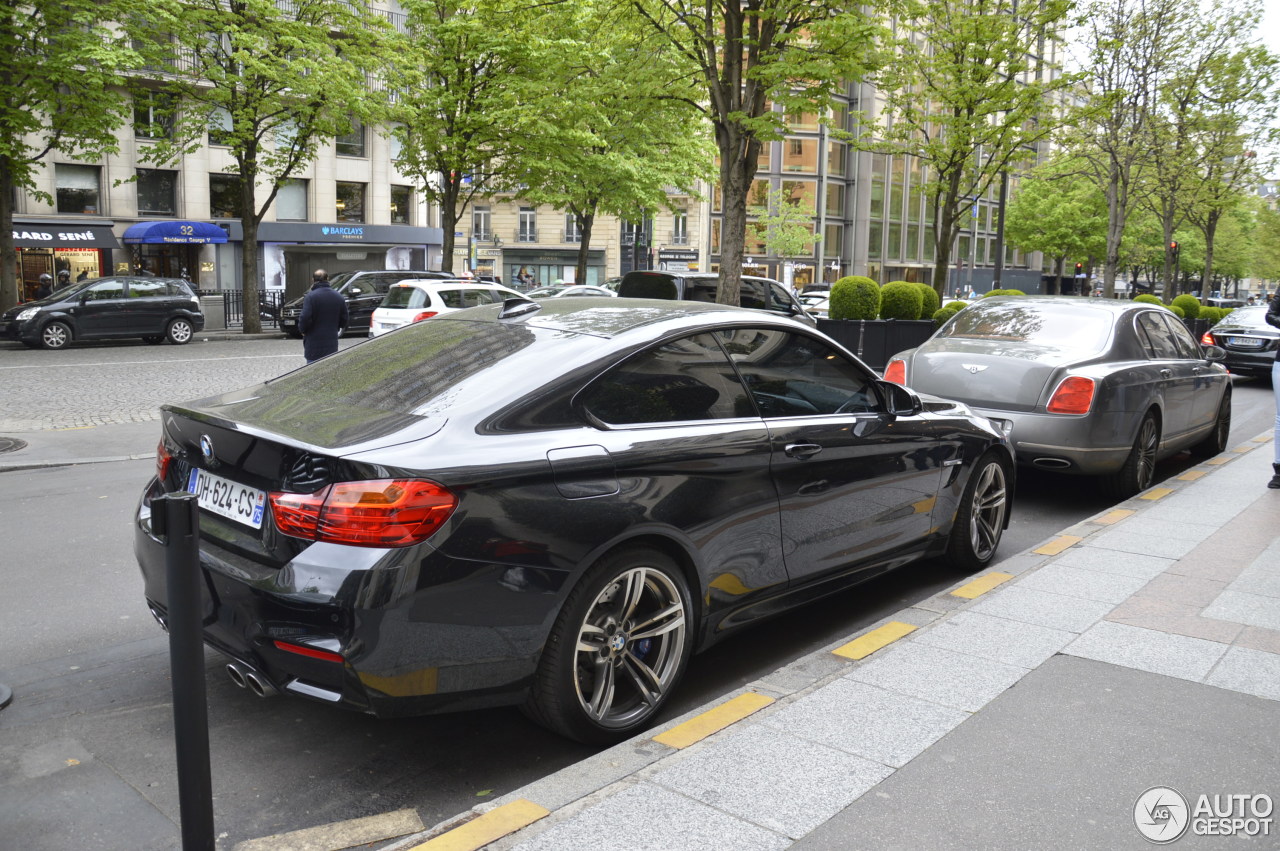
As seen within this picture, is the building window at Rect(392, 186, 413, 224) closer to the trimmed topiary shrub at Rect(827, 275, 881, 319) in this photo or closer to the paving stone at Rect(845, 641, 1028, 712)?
the trimmed topiary shrub at Rect(827, 275, 881, 319)

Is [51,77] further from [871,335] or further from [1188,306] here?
[1188,306]

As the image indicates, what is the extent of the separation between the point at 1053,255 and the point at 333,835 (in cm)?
7447

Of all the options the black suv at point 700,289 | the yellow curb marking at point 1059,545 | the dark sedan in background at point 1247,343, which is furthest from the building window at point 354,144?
the yellow curb marking at point 1059,545

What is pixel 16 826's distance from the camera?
127 inches

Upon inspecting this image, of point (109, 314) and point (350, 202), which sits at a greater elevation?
point (350, 202)

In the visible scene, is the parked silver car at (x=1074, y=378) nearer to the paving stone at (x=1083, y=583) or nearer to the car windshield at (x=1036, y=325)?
the car windshield at (x=1036, y=325)

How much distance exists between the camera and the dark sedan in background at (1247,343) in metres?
19.2

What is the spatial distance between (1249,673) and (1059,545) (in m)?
2.39

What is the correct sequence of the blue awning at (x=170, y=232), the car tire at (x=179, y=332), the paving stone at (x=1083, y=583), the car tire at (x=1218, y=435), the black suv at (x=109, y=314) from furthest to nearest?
1. the blue awning at (x=170, y=232)
2. the car tire at (x=179, y=332)
3. the black suv at (x=109, y=314)
4. the car tire at (x=1218, y=435)
5. the paving stone at (x=1083, y=583)

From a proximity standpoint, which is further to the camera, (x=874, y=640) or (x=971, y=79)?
(x=971, y=79)

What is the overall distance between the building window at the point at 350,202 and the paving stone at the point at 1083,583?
41665mm

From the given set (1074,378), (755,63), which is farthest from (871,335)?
(1074,378)

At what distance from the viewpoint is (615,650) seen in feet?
12.5

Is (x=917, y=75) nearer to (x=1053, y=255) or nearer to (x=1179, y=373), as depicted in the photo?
(x=1179, y=373)
